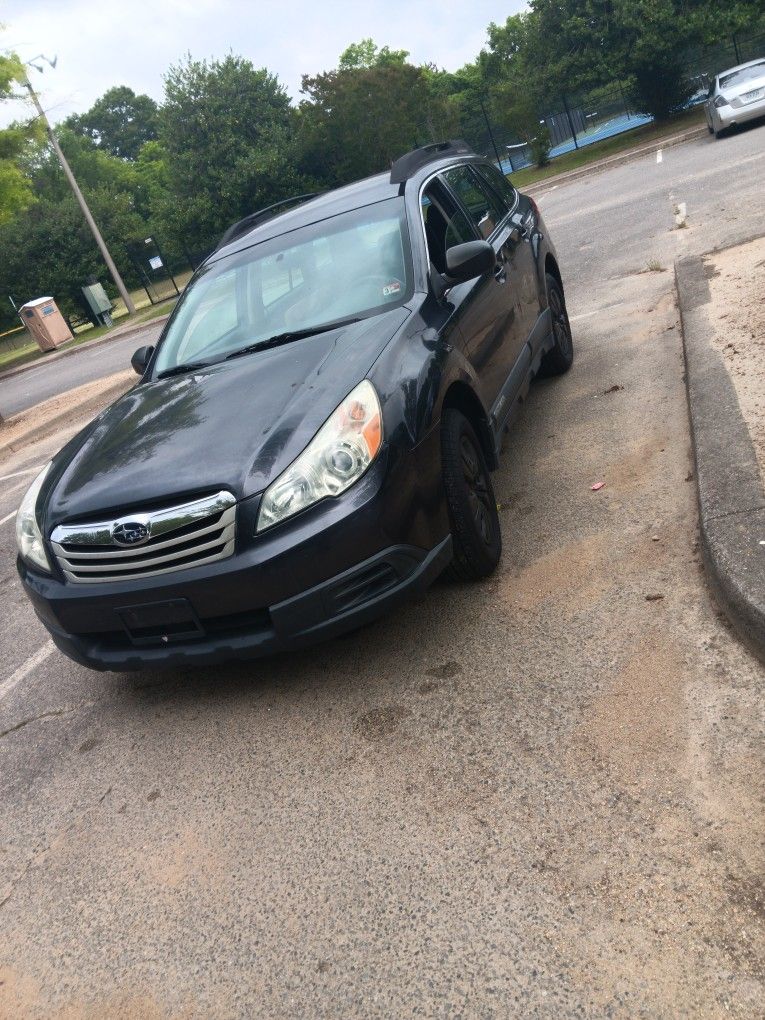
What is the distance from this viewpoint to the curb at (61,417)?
37.7ft

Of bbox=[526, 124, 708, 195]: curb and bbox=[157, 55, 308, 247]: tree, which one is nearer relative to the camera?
bbox=[526, 124, 708, 195]: curb

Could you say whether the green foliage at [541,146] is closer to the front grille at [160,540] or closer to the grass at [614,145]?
the grass at [614,145]

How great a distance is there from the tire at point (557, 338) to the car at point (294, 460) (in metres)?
1.59

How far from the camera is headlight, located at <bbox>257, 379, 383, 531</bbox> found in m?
3.06

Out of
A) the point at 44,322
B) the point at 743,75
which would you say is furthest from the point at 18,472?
the point at 44,322

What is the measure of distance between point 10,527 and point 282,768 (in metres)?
5.12

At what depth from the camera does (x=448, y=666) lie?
335 centimetres

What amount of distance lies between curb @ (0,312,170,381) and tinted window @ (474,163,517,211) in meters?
20.2

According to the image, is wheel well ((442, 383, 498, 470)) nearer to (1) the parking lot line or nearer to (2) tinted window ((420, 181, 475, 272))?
(2) tinted window ((420, 181, 475, 272))

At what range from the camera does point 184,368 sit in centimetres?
438

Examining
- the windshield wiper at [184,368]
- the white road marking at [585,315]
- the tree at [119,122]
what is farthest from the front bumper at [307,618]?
the tree at [119,122]

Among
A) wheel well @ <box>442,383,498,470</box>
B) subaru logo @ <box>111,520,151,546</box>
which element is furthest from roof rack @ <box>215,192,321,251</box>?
subaru logo @ <box>111,520,151,546</box>

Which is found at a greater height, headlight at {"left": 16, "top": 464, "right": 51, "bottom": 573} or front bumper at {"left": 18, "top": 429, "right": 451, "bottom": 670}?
headlight at {"left": 16, "top": 464, "right": 51, "bottom": 573}

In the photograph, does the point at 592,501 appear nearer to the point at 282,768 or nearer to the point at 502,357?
the point at 502,357
